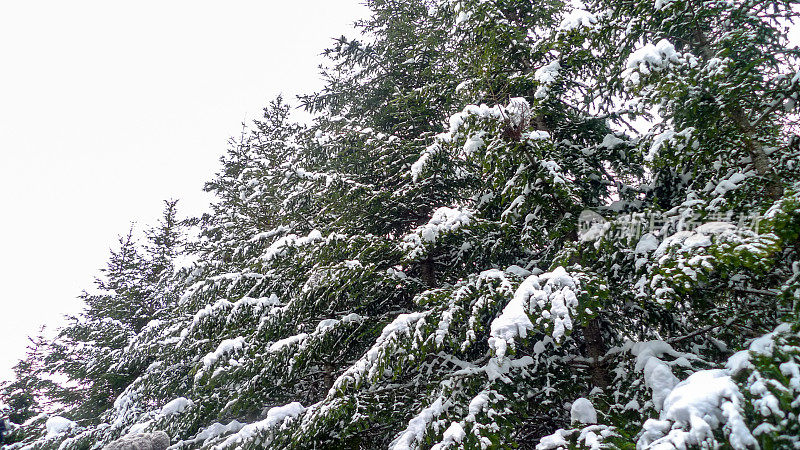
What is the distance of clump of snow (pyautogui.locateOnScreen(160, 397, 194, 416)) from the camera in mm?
9047

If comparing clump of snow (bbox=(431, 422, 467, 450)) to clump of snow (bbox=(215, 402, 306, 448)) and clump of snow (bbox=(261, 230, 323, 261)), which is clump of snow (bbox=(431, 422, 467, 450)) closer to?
clump of snow (bbox=(215, 402, 306, 448))

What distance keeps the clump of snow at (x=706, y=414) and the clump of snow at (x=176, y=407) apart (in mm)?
9972

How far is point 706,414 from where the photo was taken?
7.77 feet

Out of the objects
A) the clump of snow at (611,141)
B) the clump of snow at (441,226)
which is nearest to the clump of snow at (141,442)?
the clump of snow at (441,226)

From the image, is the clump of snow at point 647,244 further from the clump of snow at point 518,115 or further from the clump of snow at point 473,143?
the clump of snow at point 473,143

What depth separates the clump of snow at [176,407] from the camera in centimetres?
905

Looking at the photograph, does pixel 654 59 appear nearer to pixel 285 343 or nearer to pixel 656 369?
pixel 656 369

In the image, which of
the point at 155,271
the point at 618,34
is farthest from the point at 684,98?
the point at 155,271

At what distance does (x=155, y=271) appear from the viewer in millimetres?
17609

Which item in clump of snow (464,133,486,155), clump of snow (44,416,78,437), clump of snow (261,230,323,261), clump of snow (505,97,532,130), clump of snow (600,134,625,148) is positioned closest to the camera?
clump of snow (505,97,532,130)

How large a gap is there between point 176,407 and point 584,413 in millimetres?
9229

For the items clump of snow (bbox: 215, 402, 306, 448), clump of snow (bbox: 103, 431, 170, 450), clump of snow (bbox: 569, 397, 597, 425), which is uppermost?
clump of snow (bbox: 103, 431, 170, 450)

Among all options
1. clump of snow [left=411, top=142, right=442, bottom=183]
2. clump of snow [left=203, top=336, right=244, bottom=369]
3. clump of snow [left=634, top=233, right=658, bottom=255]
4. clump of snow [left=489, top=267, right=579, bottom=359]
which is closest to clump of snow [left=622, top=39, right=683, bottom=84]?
clump of snow [left=634, top=233, right=658, bottom=255]

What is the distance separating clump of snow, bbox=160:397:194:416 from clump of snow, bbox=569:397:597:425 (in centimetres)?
902
